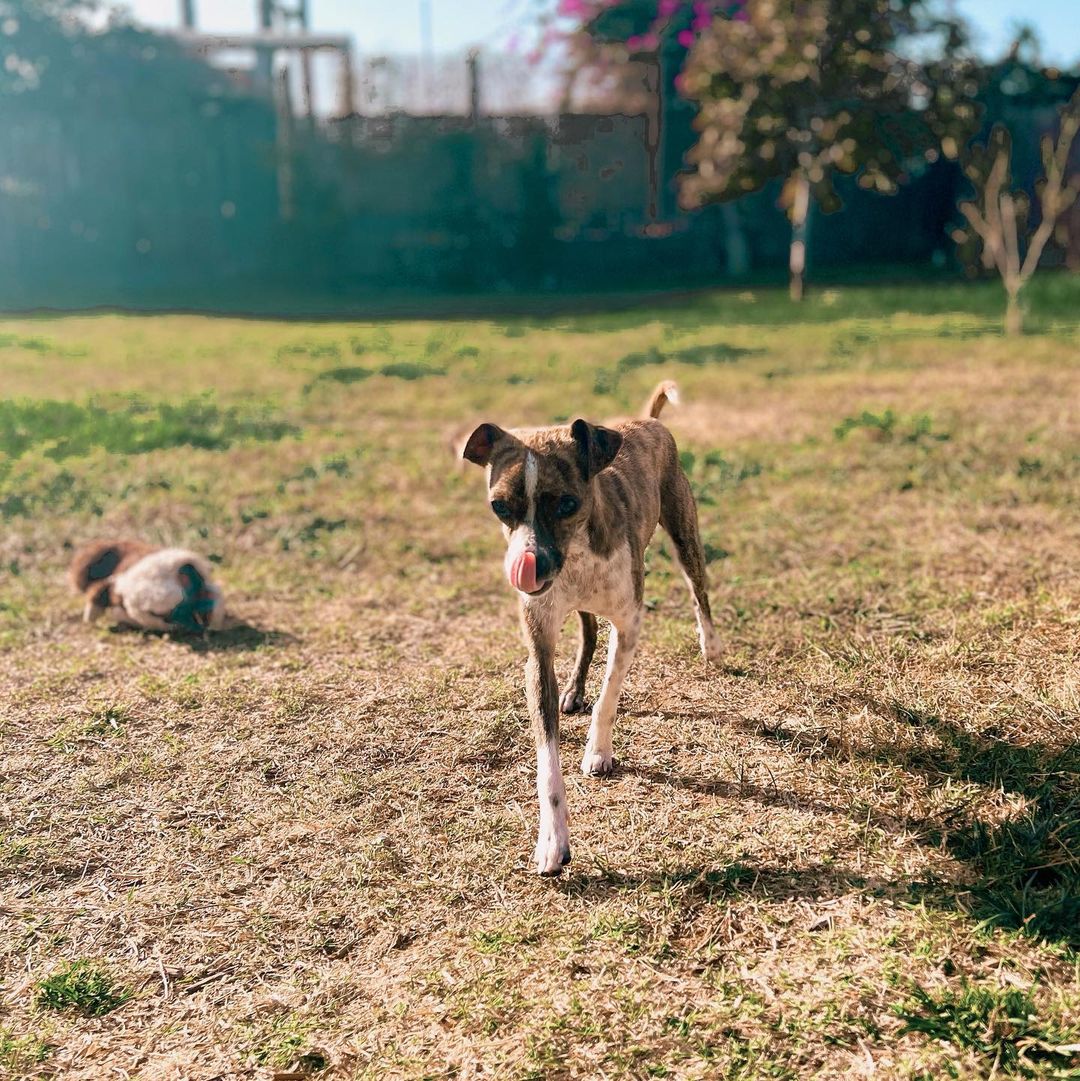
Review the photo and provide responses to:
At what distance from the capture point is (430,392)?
9.70 m

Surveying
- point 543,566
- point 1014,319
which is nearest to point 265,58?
point 1014,319

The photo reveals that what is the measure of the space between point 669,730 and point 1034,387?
675 cm

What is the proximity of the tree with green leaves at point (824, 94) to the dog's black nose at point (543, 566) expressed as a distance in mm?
12645

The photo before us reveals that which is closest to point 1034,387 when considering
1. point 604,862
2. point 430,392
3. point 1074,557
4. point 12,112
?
point 1074,557

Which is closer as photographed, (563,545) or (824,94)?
(563,545)

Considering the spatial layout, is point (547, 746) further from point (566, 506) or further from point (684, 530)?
point (684, 530)

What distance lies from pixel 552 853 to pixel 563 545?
788 millimetres

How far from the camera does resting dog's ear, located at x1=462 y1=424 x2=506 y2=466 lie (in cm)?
279

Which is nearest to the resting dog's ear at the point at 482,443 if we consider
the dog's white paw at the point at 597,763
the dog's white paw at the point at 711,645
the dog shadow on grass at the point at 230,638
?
the dog's white paw at the point at 597,763

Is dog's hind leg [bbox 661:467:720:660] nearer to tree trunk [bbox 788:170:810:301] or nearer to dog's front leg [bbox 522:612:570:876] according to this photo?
dog's front leg [bbox 522:612:570:876]

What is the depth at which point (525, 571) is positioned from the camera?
8.45ft

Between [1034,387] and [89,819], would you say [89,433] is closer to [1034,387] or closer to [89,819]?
[89,819]

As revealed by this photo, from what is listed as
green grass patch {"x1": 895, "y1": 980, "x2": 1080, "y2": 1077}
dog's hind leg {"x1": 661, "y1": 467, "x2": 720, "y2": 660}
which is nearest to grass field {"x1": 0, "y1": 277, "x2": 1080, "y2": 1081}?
green grass patch {"x1": 895, "y1": 980, "x2": 1080, "y2": 1077}

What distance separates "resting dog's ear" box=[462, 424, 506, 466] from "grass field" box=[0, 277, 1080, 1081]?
1051mm
